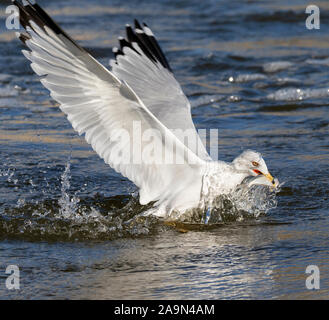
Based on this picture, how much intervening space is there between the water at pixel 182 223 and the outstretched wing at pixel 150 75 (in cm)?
Answer: 79

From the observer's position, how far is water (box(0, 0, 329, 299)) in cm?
469

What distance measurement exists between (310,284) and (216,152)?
314 centimetres

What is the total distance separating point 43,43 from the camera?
17.3 ft

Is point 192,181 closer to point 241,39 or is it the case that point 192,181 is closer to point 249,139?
point 249,139

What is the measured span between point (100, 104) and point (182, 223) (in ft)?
4.03

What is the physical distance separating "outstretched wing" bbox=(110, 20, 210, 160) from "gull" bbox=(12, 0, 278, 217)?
14cm

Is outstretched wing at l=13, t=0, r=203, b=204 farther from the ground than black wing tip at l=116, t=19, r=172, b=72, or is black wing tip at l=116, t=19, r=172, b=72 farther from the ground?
black wing tip at l=116, t=19, r=172, b=72

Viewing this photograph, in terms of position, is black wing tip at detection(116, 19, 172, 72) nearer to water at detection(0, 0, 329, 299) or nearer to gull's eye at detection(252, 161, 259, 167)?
water at detection(0, 0, 329, 299)

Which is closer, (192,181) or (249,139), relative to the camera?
(192,181)

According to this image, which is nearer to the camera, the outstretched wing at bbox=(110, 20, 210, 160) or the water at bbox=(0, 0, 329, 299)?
the water at bbox=(0, 0, 329, 299)

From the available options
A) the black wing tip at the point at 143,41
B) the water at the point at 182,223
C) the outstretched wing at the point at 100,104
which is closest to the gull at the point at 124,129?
the outstretched wing at the point at 100,104

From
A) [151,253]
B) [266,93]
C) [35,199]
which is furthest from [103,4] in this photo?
[151,253]

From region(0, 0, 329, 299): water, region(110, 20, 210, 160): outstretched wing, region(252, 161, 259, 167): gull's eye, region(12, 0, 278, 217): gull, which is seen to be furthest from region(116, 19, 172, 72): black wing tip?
region(252, 161, 259, 167): gull's eye

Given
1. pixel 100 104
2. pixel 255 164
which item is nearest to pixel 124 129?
pixel 100 104
